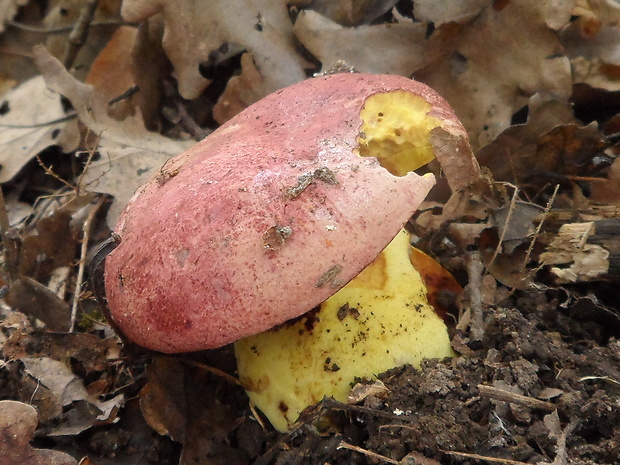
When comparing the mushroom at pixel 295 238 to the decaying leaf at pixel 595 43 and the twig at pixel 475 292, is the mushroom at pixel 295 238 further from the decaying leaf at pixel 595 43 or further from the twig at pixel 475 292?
the decaying leaf at pixel 595 43

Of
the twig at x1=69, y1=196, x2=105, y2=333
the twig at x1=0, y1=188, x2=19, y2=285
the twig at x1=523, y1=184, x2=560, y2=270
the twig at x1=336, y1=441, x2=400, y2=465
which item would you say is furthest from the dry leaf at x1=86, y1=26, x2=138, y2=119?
the twig at x1=336, y1=441, x2=400, y2=465

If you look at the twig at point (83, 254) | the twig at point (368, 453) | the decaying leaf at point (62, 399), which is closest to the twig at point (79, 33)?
the twig at point (83, 254)

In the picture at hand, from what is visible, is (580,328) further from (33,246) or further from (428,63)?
(33,246)

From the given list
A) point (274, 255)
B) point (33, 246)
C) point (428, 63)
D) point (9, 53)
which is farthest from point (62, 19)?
point (274, 255)

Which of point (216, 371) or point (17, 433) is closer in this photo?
point (17, 433)

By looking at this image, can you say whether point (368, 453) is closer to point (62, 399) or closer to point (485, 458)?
point (485, 458)

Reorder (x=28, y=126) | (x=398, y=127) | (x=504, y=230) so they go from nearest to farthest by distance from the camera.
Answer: (x=398, y=127), (x=504, y=230), (x=28, y=126)

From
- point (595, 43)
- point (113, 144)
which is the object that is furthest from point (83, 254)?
point (595, 43)
